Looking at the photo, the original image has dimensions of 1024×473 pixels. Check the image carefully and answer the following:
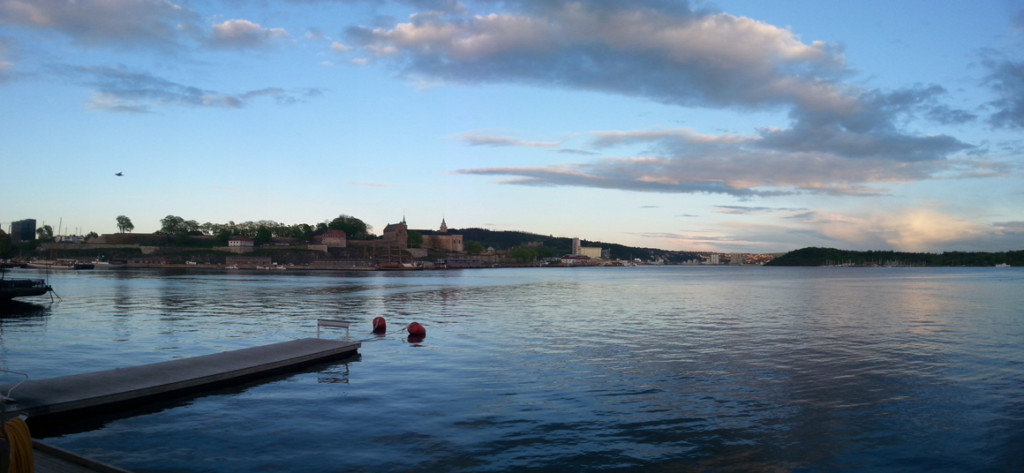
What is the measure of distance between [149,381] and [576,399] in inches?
531

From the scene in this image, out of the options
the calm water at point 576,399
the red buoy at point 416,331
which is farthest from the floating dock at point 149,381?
the red buoy at point 416,331

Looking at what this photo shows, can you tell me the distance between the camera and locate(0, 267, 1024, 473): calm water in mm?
15266

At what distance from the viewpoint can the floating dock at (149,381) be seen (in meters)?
17.7

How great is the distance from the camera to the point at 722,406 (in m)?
20.0

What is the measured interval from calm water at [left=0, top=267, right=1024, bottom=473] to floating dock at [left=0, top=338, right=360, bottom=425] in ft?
2.60

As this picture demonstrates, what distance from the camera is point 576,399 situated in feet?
68.4

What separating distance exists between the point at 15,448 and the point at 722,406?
1742cm

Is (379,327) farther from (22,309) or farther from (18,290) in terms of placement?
(18,290)

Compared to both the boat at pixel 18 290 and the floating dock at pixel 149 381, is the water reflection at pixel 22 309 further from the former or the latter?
the floating dock at pixel 149 381

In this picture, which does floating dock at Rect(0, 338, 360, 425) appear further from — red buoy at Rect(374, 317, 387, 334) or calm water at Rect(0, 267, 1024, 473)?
red buoy at Rect(374, 317, 387, 334)

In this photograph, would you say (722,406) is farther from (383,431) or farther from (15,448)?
(15,448)

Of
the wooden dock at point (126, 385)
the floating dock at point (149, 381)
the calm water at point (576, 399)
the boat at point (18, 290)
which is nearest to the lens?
the wooden dock at point (126, 385)

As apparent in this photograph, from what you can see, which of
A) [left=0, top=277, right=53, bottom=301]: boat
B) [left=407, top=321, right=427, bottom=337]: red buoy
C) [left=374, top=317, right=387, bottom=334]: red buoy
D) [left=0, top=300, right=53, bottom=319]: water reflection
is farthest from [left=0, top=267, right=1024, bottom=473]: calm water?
[left=0, top=277, right=53, bottom=301]: boat

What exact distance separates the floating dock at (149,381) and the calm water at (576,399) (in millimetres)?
791
